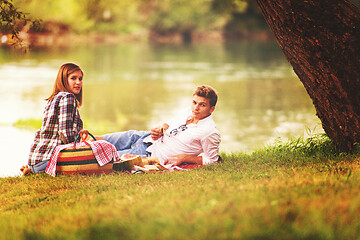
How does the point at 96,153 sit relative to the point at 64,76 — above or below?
below

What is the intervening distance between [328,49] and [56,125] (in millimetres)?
3704

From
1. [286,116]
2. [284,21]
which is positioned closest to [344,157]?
[284,21]

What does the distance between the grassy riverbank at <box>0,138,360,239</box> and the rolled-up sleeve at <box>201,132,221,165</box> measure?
0.55 metres

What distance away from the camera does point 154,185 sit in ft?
17.4

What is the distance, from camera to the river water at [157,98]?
11383mm

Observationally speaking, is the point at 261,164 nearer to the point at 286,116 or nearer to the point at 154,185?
the point at 154,185

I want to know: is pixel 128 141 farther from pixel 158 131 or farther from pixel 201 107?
pixel 201 107

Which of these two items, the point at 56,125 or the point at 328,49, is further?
the point at 56,125

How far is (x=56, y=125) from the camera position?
6.29 meters

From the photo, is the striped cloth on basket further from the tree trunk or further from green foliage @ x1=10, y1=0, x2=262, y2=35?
green foliage @ x1=10, y1=0, x2=262, y2=35

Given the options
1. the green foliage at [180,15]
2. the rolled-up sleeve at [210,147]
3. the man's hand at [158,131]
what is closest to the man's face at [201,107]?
the rolled-up sleeve at [210,147]

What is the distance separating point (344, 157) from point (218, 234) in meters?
3.23

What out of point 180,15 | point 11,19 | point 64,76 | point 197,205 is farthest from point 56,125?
point 180,15

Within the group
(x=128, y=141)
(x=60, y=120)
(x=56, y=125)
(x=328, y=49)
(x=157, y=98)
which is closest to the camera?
(x=328, y=49)
